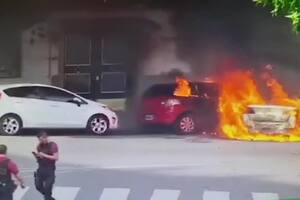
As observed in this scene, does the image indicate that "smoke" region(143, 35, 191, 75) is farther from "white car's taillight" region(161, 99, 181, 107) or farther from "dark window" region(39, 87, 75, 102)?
"dark window" region(39, 87, 75, 102)

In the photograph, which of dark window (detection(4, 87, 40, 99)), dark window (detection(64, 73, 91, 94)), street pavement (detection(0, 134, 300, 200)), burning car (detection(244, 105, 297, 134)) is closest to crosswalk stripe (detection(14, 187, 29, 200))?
street pavement (detection(0, 134, 300, 200))

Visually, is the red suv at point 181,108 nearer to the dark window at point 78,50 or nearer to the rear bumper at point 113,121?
the rear bumper at point 113,121

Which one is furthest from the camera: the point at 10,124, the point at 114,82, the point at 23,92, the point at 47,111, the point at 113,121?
the point at 114,82

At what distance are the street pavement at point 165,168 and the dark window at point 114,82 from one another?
11.3ft

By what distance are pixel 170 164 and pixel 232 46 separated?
11.2 m

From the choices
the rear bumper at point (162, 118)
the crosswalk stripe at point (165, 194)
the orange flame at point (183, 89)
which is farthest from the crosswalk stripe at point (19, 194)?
the orange flame at point (183, 89)

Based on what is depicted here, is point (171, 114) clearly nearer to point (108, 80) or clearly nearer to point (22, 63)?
point (108, 80)

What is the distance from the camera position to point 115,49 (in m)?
26.3

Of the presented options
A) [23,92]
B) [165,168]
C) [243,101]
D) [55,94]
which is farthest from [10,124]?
[243,101]

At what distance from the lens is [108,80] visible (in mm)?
26203

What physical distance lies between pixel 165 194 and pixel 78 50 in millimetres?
13265

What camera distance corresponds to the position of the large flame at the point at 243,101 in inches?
904

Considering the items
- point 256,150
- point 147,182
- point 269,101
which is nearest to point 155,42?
point 269,101

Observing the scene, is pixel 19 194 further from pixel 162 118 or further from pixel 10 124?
pixel 162 118
